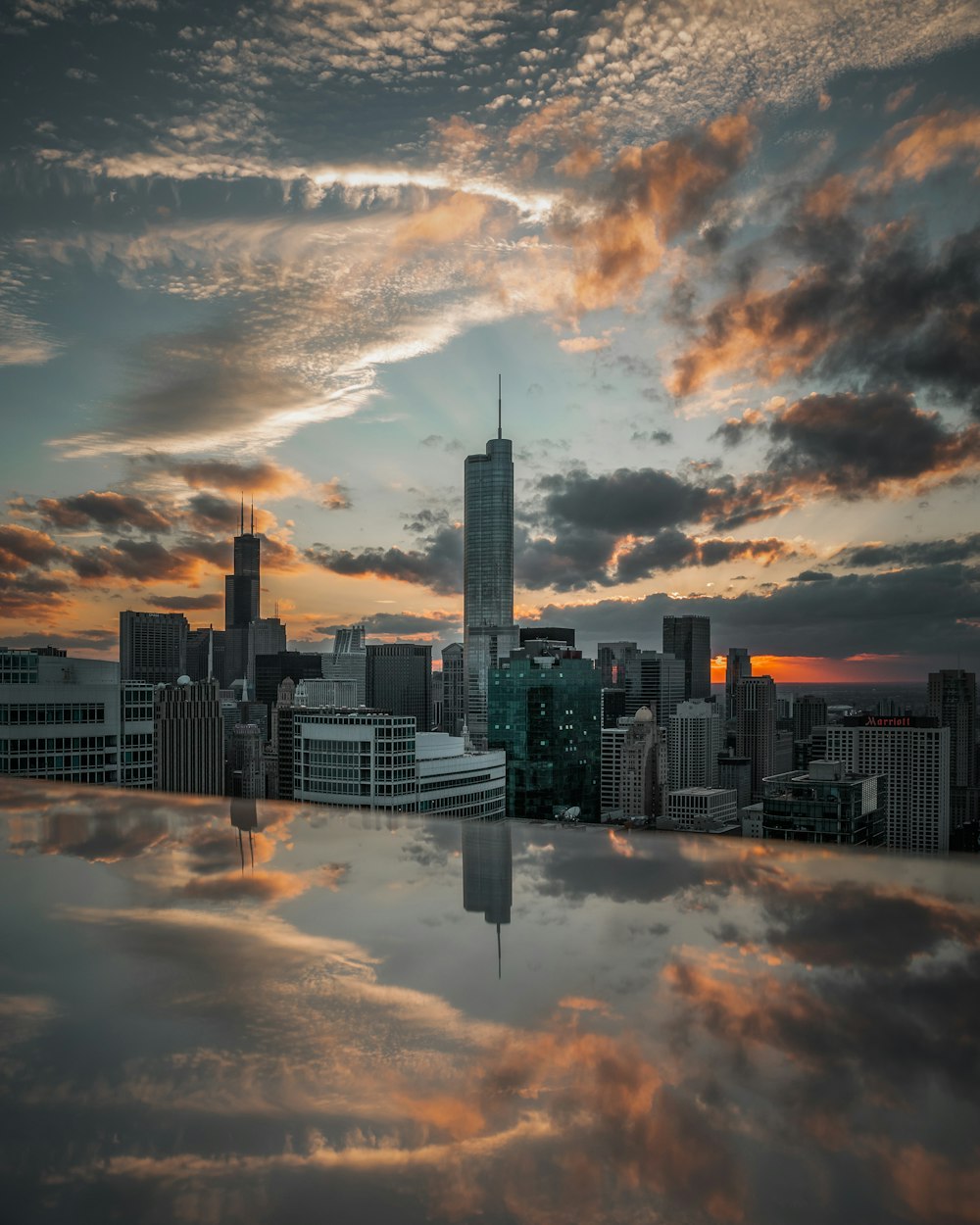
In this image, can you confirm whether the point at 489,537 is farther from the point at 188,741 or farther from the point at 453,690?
the point at 188,741

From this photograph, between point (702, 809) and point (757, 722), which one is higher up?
point (757, 722)

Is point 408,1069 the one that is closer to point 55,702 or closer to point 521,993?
point 521,993

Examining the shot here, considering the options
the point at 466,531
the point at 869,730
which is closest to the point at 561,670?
the point at 869,730

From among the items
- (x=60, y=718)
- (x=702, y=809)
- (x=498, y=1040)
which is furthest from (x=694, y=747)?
Result: (x=498, y=1040)

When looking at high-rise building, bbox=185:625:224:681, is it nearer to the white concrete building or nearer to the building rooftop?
the white concrete building

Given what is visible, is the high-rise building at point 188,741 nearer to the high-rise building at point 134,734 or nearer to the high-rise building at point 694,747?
the high-rise building at point 134,734

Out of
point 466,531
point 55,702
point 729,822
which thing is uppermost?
point 466,531
